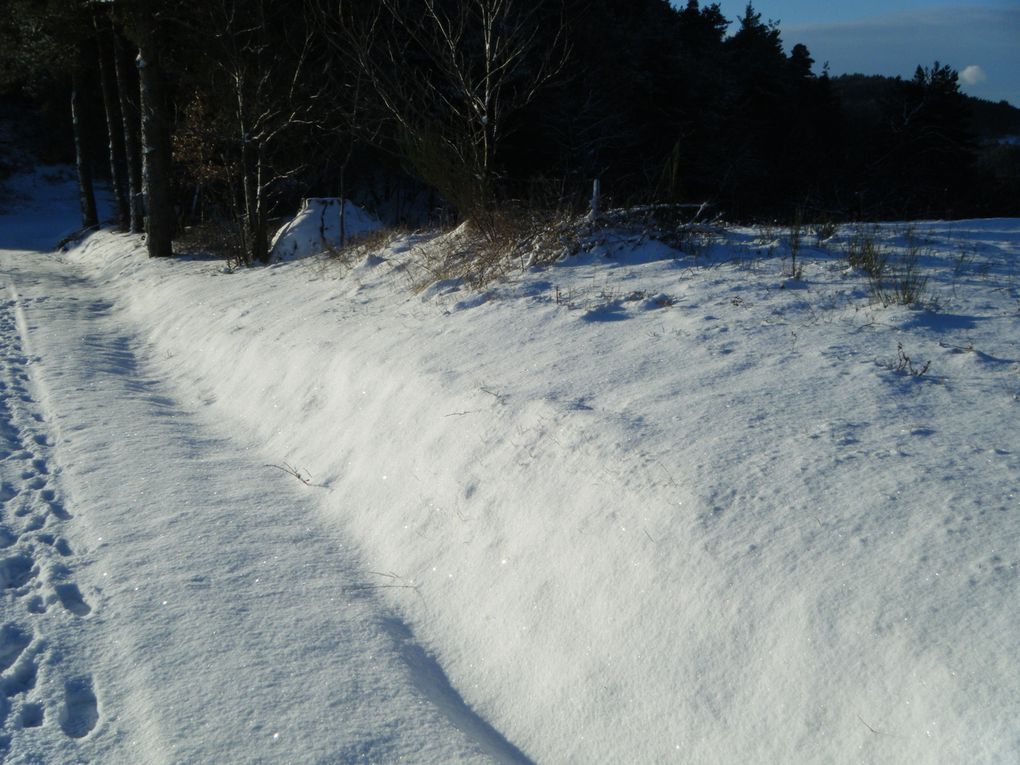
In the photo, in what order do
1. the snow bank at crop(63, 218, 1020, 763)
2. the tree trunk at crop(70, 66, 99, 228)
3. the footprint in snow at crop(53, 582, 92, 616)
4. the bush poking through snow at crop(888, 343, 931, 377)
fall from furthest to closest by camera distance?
the tree trunk at crop(70, 66, 99, 228), the bush poking through snow at crop(888, 343, 931, 377), the footprint in snow at crop(53, 582, 92, 616), the snow bank at crop(63, 218, 1020, 763)

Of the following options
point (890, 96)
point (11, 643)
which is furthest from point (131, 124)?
point (890, 96)

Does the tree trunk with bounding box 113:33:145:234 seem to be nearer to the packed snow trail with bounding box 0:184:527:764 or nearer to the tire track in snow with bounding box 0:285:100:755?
the tire track in snow with bounding box 0:285:100:755

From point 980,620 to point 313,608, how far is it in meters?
2.79

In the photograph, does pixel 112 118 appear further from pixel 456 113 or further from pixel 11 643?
pixel 11 643

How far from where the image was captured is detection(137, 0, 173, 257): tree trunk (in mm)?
13898

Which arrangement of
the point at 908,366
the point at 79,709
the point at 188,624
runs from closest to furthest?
1. the point at 79,709
2. the point at 188,624
3. the point at 908,366

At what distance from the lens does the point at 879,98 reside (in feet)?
117

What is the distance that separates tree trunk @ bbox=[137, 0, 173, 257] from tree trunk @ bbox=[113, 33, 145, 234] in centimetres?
319

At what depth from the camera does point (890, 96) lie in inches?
1266

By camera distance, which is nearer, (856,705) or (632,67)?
(856,705)

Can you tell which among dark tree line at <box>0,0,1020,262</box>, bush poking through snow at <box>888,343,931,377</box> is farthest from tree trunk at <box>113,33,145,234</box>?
bush poking through snow at <box>888,343,931,377</box>

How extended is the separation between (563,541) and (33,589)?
2.60 meters

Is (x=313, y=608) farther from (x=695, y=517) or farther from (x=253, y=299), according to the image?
(x=253, y=299)

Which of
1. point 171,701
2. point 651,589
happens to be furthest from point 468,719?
point 171,701
